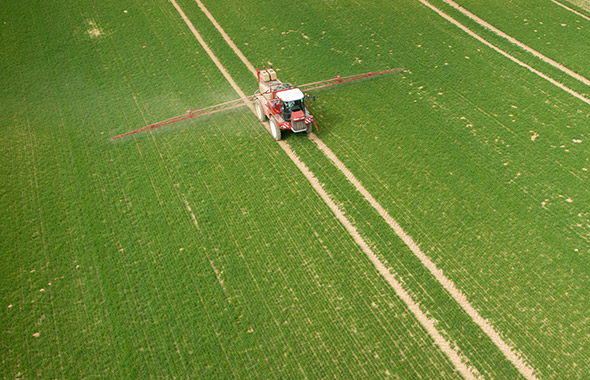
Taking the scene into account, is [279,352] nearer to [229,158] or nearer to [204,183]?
[204,183]

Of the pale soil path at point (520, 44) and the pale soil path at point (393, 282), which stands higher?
the pale soil path at point (520, 44)

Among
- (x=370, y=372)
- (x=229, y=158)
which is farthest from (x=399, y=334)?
(x=229, y=158)

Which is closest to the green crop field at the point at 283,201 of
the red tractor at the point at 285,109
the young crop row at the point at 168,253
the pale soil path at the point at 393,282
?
the young crop row at the point at 168,253

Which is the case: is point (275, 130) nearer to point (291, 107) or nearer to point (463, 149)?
point (291, 107)

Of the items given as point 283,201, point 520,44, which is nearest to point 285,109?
point 283,201

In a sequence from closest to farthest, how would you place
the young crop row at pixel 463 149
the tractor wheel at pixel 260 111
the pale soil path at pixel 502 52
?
the young crop row at pixel 463 149, the tractor wheel at pixel 260 111, the pale soil path at pixel 502 52

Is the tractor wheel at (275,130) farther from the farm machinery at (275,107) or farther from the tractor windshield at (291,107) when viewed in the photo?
the tractor windshield at (291,107)

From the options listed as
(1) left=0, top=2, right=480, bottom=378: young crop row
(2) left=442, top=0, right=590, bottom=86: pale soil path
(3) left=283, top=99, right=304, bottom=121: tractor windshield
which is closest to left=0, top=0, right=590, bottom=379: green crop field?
(1) left=0, top=2, right=480, bottom=378: young crop row
